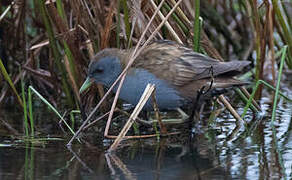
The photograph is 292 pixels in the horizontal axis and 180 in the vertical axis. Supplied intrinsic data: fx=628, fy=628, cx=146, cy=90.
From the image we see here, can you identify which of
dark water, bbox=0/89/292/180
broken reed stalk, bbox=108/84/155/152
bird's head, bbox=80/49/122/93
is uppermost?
bird's head, bbox=80/49/122/93

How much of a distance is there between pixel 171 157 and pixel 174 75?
615 millimetres

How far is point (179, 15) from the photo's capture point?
395 centimetres

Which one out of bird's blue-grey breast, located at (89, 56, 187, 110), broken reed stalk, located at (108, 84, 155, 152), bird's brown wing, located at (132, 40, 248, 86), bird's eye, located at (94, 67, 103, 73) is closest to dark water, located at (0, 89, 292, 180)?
broken reed stalk, located at (108, 84, 155, 152)

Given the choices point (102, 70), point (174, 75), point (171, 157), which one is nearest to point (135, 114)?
point (171, 157)

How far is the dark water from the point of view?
2.93 meters

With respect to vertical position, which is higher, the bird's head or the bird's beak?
the bird's head

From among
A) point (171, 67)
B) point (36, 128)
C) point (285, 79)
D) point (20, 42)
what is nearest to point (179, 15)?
point (171, 67)

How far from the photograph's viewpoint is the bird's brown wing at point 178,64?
3.70 meters

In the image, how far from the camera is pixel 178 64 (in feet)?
12.3

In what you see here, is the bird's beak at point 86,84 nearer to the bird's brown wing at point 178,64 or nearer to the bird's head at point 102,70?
the bird's head at point 102,70

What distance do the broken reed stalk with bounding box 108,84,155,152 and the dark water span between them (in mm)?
66

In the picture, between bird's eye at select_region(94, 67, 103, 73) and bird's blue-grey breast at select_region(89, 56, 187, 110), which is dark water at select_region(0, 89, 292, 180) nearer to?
bird's blue-grey breast at select_region(89, 56, 187, 110)

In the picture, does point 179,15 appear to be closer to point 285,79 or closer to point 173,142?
point 173,142

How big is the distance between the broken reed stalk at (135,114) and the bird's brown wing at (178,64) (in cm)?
24
